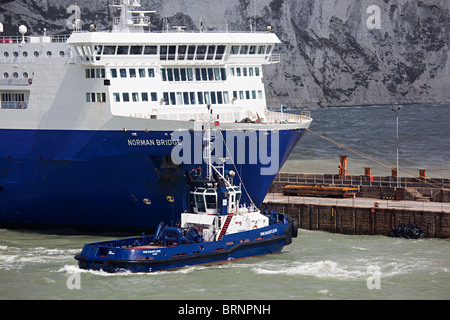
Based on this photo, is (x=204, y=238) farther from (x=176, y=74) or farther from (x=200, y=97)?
(x=176, y=74)

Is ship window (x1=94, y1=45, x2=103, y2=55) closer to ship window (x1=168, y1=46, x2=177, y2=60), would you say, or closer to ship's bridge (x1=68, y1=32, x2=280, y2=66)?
ship's bridge (x1=68, y1=32, x2=280, y2=66)

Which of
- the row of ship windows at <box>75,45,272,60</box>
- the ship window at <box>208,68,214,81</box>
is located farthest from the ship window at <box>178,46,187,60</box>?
the ship window at <box>208,68,214,81</box>

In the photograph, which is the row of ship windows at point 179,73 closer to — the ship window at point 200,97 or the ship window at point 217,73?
the ship window at point 217,73

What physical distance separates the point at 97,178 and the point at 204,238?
25.3 ft

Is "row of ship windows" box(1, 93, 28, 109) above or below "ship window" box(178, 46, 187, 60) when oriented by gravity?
below

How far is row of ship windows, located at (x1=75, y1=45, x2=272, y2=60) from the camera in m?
44.6

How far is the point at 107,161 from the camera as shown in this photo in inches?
1748

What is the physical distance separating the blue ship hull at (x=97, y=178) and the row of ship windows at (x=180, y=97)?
176 centimetres

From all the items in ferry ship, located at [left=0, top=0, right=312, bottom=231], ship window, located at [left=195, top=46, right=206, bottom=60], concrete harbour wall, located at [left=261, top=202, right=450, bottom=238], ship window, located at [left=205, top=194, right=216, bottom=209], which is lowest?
concrete harbour wall, located at [left=261, top=202, right=450, bottom=238]

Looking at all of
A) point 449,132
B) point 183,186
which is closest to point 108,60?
point 183,186

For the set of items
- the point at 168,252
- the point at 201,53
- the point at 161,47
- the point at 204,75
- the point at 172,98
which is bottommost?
the point at 168,252

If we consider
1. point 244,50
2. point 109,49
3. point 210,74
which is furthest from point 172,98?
point 244,50

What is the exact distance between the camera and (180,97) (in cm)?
4534

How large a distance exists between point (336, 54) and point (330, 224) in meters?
109
